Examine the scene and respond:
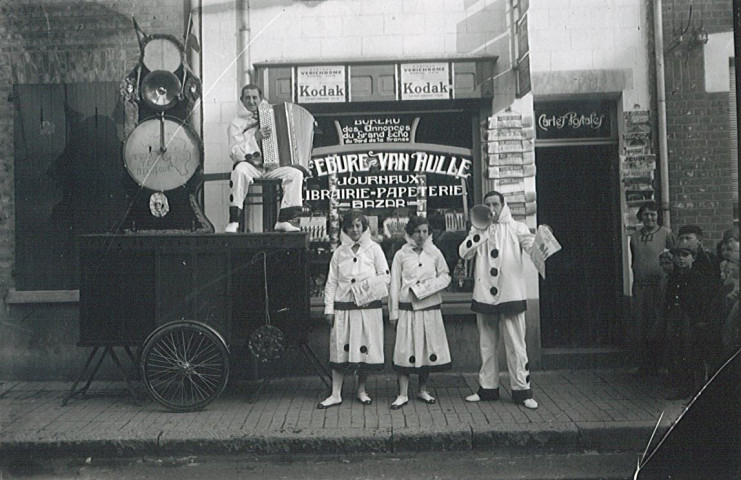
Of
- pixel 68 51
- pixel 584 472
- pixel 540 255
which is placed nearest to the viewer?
pixel 584 472

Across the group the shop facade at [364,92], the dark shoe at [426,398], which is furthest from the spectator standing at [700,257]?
the dark shoe at [426,398]

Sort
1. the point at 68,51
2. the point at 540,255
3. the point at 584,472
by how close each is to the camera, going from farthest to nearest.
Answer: the point at 68,51 < the point at 540,255 < the point at 584,472

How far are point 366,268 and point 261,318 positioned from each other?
111cm

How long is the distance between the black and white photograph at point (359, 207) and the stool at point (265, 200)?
0.16 feet

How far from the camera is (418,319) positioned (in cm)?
661

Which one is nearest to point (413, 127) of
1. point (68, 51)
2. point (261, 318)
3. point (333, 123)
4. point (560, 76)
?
point (333, 123)

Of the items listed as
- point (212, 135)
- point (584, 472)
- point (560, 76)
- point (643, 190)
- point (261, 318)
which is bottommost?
point (584, 472)

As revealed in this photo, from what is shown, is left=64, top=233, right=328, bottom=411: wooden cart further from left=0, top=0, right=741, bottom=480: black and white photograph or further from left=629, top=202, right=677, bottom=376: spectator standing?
left=629, top=202, right=677, bottom=376: spectator standing

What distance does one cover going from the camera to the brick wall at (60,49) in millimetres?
7832

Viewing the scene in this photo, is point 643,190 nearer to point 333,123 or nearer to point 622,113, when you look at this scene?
point 622,113

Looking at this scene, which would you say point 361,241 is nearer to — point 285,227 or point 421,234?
point 421,234

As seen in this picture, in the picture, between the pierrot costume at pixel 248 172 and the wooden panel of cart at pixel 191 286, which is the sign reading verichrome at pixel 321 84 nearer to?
the pierrot costume at pixel 248 172

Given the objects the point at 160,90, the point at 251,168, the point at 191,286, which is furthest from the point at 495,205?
the point at 160,90

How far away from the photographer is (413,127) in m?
8.23
